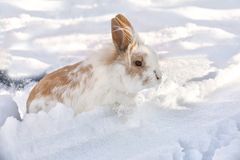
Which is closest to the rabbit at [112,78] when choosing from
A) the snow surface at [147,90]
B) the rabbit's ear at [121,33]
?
the rabbit's ear at [121,33]

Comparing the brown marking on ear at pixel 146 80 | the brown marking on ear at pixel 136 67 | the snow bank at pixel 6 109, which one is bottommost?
the snow bank at pixel 6 109

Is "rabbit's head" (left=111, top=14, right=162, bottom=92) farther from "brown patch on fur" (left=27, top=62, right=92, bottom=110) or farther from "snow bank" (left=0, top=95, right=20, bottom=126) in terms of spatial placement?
"snow bank" (left=0, top=95, right=20, bottom=126)

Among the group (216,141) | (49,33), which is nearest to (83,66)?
(216,141)

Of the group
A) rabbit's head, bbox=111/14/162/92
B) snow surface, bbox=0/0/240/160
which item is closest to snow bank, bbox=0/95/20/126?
snow surface, bbox=0/0/240/160

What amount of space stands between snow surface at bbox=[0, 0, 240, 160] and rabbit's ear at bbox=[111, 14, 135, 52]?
285mm

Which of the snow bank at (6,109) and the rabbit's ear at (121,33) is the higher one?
the rabbit's ear at (121,33)

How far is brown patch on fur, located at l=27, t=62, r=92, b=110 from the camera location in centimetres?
261

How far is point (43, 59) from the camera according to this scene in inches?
145

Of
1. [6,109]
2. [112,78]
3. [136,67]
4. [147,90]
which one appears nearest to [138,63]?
[136,67]

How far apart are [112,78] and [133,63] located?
0.40 ft

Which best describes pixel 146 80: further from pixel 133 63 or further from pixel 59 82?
pixel 59 82

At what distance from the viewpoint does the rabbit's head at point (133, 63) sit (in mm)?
2541

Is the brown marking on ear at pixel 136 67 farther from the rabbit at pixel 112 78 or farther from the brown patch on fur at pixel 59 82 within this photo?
the brown patch on fur at pixel 59 82

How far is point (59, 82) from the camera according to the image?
2631mm
